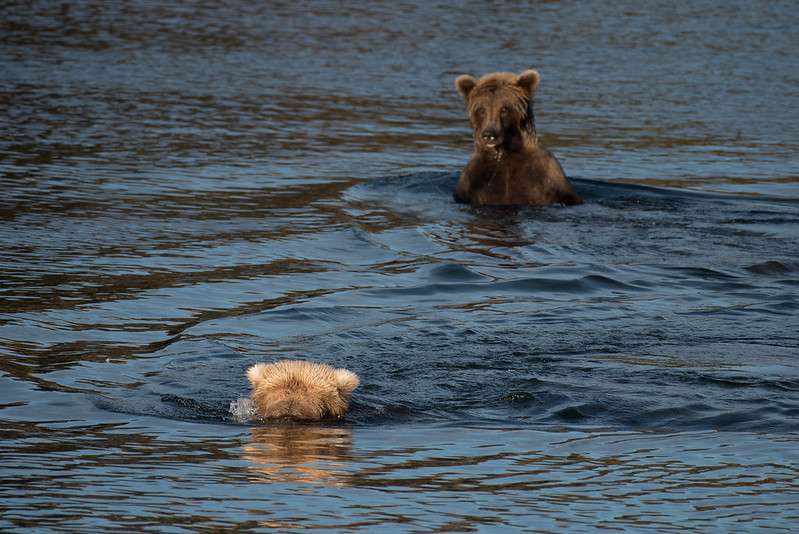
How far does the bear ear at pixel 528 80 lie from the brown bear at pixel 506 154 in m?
0.01

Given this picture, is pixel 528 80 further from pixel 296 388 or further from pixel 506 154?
pixel 296 388

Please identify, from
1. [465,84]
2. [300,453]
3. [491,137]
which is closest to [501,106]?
→ [491,137]

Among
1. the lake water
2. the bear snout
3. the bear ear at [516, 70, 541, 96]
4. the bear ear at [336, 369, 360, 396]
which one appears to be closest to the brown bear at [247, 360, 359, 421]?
the bear ear at [336, 369, 360, 396]

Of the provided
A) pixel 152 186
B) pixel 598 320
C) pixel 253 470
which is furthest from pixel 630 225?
pixel 253 470

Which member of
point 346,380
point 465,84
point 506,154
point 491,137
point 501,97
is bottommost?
point 346,380

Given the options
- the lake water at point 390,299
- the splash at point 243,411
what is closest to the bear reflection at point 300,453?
the lake water at point 390,299

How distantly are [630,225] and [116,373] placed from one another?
6.43 m

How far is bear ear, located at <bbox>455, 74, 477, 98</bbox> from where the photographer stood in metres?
13.4

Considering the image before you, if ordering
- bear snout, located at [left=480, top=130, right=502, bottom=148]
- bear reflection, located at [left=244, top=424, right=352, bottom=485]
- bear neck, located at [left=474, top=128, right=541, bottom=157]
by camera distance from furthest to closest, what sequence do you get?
bear neck, located at [left=474, top=128, right=541, bottom=157] → bear snout, located at [left=480, top=130, right=502, bottom=148] → bear reflection, located at [left=244, top=424, right=352, bottom=485]

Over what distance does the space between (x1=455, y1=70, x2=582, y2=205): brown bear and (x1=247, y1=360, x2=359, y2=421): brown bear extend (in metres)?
6.89

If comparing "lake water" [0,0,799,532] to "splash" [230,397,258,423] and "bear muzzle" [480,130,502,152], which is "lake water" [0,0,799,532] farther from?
"bear muzzle" [480,130,502,152]

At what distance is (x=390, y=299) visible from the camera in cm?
961

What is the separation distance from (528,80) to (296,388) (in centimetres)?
721

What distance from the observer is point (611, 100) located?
65.6 ft
